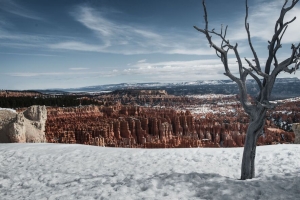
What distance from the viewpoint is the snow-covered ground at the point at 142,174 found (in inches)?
276

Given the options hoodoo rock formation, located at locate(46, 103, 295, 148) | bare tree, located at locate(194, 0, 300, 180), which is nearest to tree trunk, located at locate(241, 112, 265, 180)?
bare tree, located at locate(194, 0, 300, 180)

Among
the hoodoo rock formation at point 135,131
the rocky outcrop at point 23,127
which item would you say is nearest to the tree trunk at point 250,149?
the rocky outcrop at point 23,127

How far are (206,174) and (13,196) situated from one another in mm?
5892

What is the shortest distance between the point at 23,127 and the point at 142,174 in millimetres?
13915

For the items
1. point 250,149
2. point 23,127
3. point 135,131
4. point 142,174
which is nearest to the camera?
point 250,149

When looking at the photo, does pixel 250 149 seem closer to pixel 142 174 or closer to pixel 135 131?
pixel 142 174

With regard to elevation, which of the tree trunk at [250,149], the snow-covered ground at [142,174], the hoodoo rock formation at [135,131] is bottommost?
the hoodoo rock formation at [135,131]

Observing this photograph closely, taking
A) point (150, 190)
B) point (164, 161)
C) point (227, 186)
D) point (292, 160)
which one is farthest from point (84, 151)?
point (292, 160)

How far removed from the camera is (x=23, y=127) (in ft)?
63.9

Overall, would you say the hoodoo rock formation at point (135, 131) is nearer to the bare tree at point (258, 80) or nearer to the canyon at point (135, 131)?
the canyon at point (135, 131)

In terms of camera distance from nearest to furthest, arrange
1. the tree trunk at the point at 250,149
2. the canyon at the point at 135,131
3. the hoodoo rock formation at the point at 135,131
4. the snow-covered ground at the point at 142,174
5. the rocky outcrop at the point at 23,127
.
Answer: the snow-covered ground at the point at 142,174, the tree trunk at the point at 250,149, the rocky outcrop at the point at 23,127, the canyon at the point at 135,131, the hoodoo rock formation at the point at 135,131

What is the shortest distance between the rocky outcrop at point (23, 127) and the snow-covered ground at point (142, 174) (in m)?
4.95

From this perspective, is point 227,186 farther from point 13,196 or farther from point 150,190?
point 13,196

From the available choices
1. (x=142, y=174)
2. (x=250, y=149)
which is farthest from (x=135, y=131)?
(x=250, y=149)
